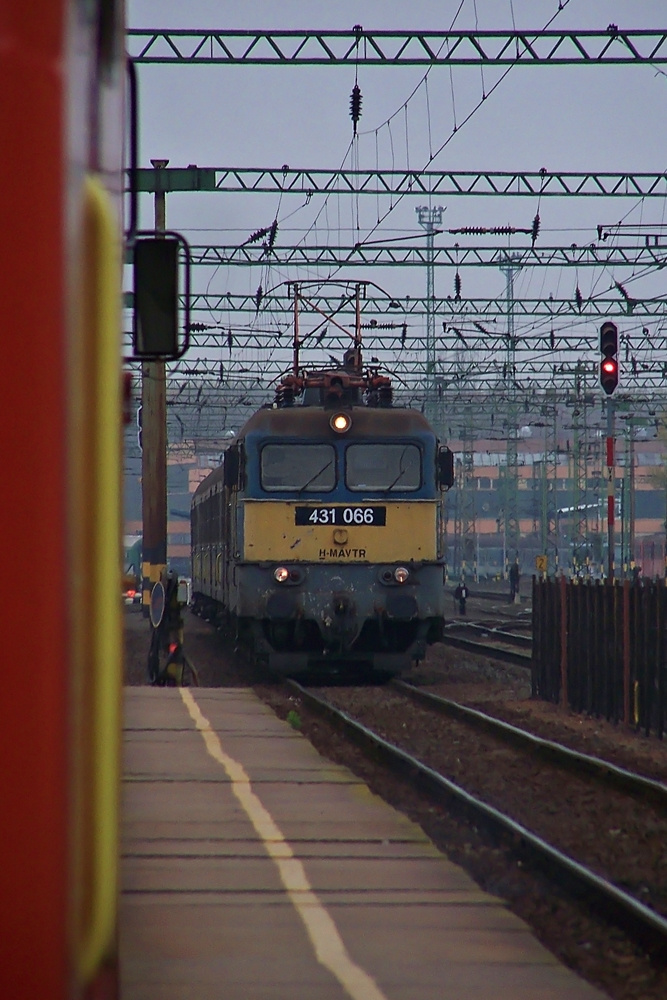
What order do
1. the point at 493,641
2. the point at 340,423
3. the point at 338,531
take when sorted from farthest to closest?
the point at 493,641
the point at 340,423
the point at 338,531

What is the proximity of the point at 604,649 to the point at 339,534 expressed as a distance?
3.76m

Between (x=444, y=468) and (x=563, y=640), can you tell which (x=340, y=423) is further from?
(x=563, y=640)

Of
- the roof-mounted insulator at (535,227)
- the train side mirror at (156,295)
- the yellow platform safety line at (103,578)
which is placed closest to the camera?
the yellow platform safety line at (103,578)

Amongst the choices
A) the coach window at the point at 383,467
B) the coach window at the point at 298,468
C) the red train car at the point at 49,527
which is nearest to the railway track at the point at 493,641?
the coach window at the point at 383,467

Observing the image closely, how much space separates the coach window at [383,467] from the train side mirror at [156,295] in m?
13.1

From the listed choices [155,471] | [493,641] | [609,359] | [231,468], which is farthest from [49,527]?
[493,641]

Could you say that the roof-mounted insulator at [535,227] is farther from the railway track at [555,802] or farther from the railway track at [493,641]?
the railway track at [555,802]

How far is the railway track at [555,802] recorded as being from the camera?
261 inches

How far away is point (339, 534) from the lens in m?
16.5

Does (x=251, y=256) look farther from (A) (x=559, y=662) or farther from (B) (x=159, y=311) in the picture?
(B) (x=159, y=311)

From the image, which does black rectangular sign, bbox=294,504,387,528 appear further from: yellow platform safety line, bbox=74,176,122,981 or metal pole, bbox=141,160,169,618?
yellow platform safety line, bbox=74,176,122,981

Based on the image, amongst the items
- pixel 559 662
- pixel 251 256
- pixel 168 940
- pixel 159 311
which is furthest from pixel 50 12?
pixel 251 256

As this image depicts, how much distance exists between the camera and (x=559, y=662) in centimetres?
1551

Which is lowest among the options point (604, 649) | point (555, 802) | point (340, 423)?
point (555, 802)
